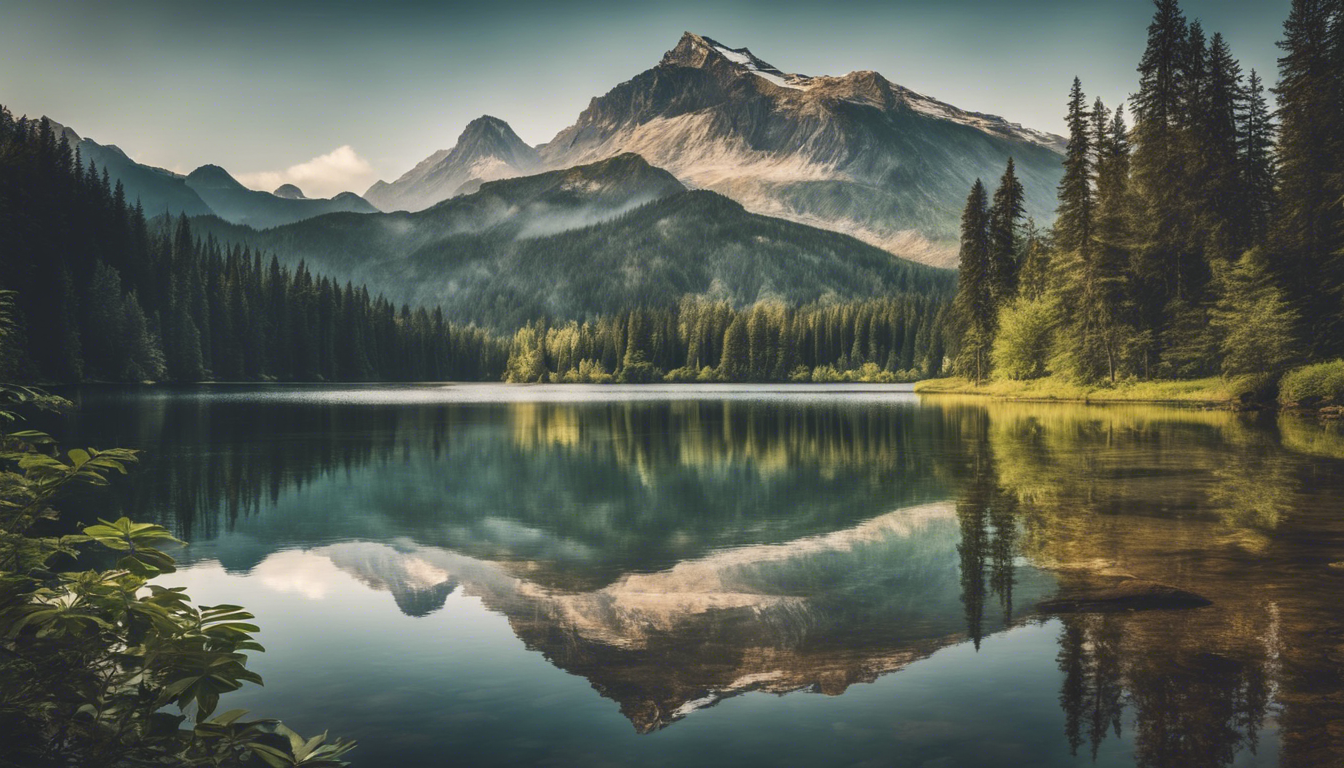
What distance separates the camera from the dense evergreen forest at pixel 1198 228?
190 ft

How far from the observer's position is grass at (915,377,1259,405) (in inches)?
2370

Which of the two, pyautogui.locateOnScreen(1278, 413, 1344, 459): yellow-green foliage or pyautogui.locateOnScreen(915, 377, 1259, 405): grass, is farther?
pyautogui.locateOnScreen(915, 377, 1259, 405): grass

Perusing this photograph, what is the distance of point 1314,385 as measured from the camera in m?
52.9

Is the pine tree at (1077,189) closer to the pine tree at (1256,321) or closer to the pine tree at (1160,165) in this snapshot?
the pine tree at (1160,165)

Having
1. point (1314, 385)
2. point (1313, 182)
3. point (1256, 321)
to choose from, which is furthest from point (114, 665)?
point (1313, 182)

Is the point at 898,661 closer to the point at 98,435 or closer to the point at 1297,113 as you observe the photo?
the point at 98,435

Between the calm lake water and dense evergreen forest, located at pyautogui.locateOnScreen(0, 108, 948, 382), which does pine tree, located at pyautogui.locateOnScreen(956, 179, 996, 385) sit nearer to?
the calm lake water

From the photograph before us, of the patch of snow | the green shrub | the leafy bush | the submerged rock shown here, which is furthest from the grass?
the leafy bush

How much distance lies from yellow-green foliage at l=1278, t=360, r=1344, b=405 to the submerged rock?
4914cm

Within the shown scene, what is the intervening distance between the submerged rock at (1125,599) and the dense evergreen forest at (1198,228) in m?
51.2

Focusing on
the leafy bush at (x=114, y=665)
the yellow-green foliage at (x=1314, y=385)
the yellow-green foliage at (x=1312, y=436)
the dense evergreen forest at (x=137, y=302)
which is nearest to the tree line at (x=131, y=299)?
the dense evergreen forest at (x=137, y=302)

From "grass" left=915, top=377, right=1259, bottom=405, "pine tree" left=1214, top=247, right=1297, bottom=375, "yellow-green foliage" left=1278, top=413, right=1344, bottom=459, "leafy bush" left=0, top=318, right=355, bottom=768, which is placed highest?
"pine tree" left=1214, top=247, right=1297, bottom=375

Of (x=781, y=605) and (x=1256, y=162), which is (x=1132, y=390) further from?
(x=781, y=605)

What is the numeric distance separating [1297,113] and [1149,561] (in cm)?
6313
